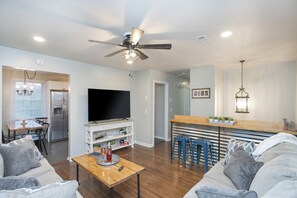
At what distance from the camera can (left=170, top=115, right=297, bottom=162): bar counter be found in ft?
8.97

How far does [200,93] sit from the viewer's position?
4.52 m

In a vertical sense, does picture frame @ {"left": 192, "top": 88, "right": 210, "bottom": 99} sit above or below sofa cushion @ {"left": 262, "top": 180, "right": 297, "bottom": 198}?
above

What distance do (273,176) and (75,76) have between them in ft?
13.5

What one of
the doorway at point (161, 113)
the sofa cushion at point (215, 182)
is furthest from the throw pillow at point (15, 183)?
the doorway at point (161, 113)

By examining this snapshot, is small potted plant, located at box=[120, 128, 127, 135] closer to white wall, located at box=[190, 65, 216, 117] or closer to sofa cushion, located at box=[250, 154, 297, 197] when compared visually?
white wall, located at box=[190, 65, 216, 117]

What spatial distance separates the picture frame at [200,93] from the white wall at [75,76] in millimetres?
2571

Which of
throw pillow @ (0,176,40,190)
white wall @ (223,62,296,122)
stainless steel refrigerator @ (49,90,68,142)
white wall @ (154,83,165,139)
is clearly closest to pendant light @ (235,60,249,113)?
white wall @ (223,62,296,122)

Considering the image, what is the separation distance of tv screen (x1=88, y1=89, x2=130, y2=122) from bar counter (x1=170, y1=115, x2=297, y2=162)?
164 centimetres

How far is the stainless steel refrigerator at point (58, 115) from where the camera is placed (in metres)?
5.25

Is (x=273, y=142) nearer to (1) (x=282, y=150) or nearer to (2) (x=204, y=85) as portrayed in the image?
(1) (x=282, y=150)

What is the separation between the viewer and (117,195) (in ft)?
7.68

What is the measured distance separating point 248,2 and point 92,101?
11.8ft

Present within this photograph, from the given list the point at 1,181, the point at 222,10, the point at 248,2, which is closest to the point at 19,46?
the point at 1,181

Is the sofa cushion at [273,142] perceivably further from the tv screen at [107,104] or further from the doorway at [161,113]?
the doorway at [161,113]
